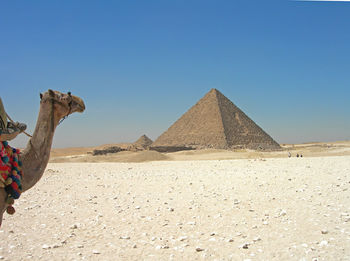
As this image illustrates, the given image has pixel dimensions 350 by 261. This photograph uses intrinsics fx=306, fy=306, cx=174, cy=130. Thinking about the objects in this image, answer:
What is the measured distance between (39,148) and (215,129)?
53.1m

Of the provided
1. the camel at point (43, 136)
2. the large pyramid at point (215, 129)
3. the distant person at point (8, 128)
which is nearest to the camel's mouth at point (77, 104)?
the camel at point (43, 136)

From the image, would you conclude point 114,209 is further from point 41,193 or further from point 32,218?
point 41,193

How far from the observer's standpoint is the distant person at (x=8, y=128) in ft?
7.33

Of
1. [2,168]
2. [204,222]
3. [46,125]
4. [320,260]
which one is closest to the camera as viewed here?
[2,168]

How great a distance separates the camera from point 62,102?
2.58 metres

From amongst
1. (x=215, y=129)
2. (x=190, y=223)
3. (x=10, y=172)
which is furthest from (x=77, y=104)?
(x=215, y=129)

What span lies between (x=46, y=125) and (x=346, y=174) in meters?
8.03

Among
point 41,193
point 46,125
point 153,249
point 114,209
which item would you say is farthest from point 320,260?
point 41,193

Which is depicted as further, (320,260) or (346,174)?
(346,174)

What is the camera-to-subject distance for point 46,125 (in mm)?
2486

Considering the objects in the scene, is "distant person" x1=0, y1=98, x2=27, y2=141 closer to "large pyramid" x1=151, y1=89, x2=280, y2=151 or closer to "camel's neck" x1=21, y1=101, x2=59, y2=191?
"camel's neck" x1=21, y1=101, x2=59, y2=191

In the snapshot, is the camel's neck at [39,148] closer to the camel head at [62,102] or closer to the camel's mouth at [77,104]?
the camel head at [62,102]

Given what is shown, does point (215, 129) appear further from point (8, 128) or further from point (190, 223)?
point (8, 128)

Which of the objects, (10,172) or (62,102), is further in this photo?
(62,102)
